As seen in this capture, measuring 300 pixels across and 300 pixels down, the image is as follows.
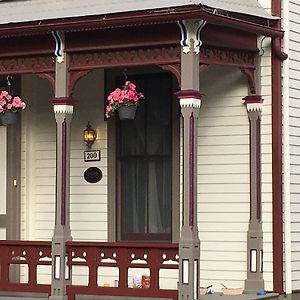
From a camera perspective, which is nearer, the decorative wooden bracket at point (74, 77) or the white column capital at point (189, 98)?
the white column capital at point (189, 98)

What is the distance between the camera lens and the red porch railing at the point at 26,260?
1501 cm

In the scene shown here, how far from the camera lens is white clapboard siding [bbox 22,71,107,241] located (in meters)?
16.8

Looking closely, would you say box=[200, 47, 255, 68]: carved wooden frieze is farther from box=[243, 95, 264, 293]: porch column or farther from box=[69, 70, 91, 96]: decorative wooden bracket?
box=[69, 70, 91, 96]: decorative wooden bracket

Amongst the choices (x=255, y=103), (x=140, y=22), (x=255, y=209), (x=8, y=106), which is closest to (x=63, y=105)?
(x=8, y=106)

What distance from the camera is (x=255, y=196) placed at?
1523 cm

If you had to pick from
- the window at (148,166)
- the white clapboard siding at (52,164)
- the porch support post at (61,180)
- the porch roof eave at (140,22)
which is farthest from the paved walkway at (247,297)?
the porch roof eave at (140,22)

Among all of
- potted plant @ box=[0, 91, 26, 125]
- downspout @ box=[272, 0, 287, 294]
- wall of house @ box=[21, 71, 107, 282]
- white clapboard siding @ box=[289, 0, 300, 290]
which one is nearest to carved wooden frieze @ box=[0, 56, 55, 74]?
potted plant @ box=[0, 91, 26, 125]

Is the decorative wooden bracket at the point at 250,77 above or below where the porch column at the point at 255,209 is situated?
above

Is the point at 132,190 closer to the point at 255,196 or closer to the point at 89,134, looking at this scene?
the point at 89,134

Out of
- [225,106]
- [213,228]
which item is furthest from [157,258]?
[225,106]

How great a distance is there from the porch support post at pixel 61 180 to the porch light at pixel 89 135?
193 centimetres

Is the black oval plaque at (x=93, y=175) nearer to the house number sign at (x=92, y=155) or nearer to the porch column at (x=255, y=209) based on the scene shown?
the house number sign at (x=92, y=155)

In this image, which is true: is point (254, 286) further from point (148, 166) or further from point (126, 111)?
point (126, 111)

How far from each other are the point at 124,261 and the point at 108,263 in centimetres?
23
